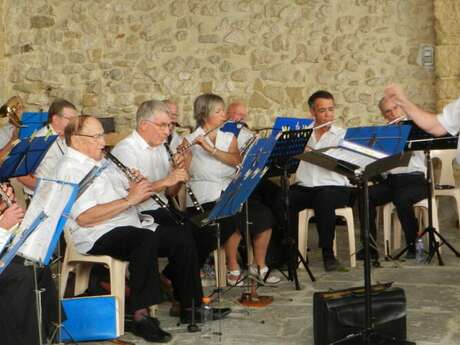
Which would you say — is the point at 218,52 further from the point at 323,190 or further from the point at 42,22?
the point at 323,190

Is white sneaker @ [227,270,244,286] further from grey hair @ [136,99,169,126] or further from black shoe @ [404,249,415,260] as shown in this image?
black shoe @ [404,249,415,260]

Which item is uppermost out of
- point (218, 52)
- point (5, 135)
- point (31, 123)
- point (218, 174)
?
point (218, 52)

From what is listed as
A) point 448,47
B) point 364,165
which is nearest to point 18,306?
point 364,165

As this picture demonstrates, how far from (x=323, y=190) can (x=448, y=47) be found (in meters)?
2.38

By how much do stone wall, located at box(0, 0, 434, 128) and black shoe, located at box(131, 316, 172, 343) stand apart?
4.22m

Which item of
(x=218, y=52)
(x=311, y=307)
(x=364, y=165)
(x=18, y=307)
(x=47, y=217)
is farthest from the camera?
(x=218, y=52)

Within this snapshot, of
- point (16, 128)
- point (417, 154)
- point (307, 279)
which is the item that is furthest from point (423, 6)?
point (16, 128)

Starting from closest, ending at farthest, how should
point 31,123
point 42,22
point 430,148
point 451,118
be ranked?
point 451,118
point 430,148
point 31,123
point 42,22

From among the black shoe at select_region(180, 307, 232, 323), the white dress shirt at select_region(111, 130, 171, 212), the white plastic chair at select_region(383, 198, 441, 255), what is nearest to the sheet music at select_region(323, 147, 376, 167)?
the black shoe at select_region(180, 307, 232, 323)

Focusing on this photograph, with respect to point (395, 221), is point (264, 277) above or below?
below

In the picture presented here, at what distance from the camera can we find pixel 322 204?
219 inches

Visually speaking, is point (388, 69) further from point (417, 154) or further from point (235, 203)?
point (235, 203)

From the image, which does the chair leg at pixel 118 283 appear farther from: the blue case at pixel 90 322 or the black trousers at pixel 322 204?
the black trousers at pixel 322 204

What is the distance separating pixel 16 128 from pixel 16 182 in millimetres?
650
